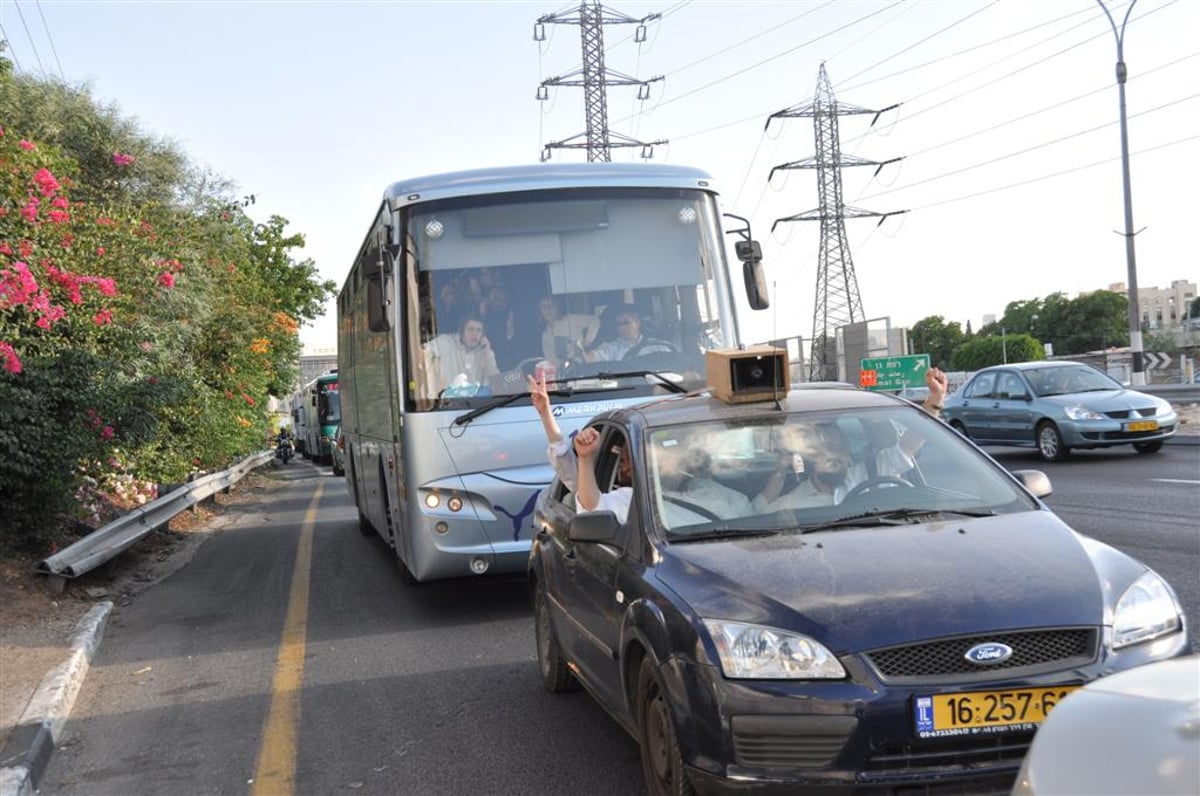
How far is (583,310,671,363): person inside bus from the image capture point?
852cm

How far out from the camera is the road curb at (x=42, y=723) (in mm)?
5066

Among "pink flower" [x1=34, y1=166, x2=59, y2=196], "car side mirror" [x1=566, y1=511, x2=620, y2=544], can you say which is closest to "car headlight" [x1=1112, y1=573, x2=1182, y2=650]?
"car side mirror" [x1=566, y1=511, x2=620, y2=544]

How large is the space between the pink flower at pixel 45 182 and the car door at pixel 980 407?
45.5ft

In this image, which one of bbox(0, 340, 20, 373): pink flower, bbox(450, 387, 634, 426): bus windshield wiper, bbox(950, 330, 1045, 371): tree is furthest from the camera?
bbox(950, 330, 1045, 371): tree

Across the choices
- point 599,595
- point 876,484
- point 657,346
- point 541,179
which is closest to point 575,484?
point 599,595

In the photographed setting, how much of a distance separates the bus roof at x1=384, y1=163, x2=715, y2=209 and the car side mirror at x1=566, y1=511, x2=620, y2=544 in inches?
175

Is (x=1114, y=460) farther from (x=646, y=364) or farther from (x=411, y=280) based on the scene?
(x=411, y=280)

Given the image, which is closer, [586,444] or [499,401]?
[586,444]

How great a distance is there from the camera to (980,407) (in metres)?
19.0

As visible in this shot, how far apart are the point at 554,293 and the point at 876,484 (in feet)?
13.9

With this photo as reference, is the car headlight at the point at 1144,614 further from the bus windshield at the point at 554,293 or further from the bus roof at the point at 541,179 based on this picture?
the bus roof at the point at 541,179

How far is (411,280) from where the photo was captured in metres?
8.45

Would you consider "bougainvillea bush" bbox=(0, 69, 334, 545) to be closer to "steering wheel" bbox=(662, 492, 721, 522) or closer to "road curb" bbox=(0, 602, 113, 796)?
"road curb" bbox=(0, 602, 113, 796)

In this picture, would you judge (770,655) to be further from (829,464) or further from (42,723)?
(42,723)
